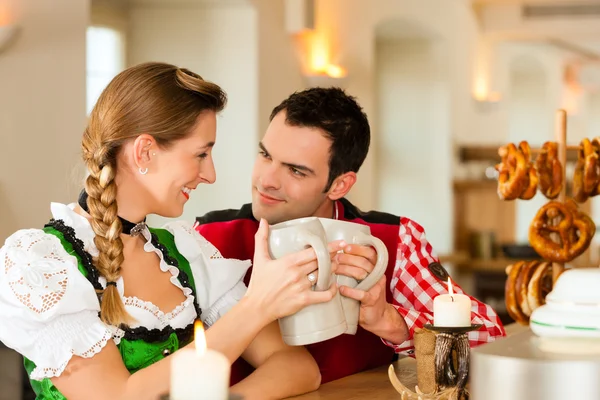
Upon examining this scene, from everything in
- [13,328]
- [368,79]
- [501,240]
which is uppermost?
[368,79]

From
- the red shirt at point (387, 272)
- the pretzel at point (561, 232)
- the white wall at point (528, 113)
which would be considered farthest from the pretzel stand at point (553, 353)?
the white wall at point (528, 113)

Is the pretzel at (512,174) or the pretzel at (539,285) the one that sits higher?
the pretzel at (512,174)

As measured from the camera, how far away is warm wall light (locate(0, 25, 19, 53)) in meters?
3.47

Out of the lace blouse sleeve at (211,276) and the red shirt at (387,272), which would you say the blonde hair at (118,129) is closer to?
the lace blouse sleeve at (211,276)

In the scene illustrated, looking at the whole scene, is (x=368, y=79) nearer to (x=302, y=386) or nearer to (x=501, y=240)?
(x=501, y=240)

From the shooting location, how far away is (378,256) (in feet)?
5.08

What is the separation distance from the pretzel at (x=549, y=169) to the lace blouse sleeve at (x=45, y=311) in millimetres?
1427

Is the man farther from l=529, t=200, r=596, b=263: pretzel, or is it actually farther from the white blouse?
the white blouse

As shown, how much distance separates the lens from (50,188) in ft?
12.4

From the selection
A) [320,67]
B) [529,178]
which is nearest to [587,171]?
[529,178]

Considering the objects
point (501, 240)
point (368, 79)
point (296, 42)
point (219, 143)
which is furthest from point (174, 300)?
point (501, 240)

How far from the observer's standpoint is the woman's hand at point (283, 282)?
4.75 ft

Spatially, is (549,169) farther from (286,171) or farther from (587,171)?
(286,171)

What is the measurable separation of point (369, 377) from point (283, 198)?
549mm
